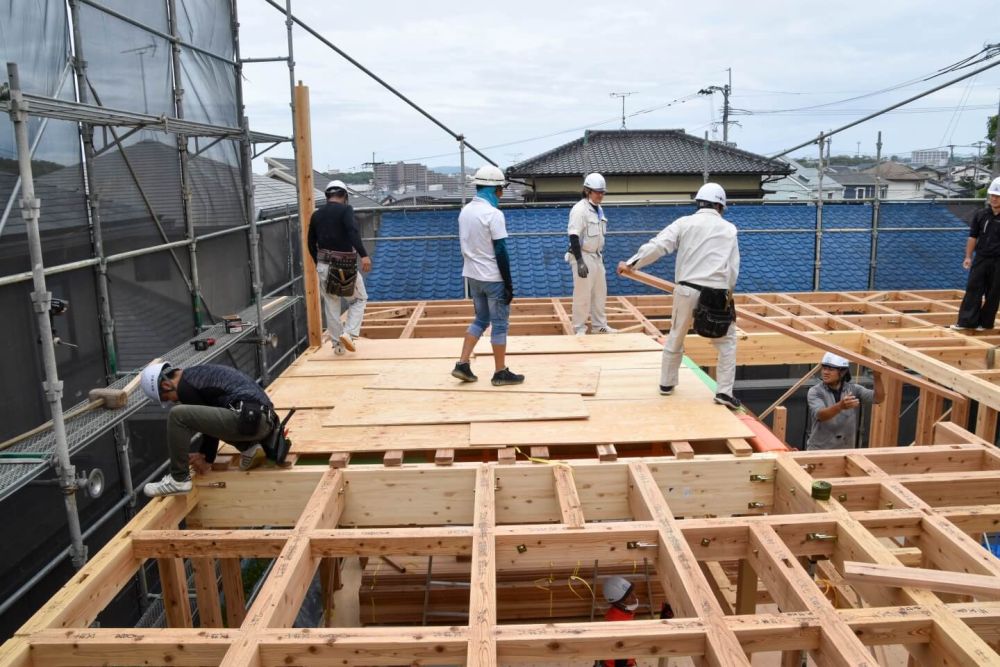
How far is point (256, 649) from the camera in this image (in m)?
2.75

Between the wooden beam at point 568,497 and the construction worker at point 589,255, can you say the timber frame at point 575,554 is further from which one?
the construction worker at point 589,255

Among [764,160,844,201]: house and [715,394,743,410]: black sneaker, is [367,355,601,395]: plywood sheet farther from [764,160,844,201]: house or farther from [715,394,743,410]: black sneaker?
[764,160,844,201]: house

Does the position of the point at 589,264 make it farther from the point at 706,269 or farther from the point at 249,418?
the point at 249,418

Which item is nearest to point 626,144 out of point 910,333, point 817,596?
point 910,333

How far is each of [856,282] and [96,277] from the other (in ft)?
38.6

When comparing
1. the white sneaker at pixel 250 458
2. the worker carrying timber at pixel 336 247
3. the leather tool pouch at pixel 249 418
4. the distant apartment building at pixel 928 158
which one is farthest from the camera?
the distant apartment building at pixel 928 158

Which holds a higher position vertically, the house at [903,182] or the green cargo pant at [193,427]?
the house at [903,182]

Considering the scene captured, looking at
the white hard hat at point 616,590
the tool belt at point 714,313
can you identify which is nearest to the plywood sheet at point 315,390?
the white hard hat at point 616,590

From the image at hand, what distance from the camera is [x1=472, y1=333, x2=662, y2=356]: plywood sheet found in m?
6.73

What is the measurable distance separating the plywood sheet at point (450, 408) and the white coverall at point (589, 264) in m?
2.02

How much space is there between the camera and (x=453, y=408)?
17.0 feet

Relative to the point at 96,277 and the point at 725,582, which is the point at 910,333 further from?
the point at 96,277

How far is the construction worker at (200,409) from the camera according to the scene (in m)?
3.95

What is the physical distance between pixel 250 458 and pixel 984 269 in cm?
717
